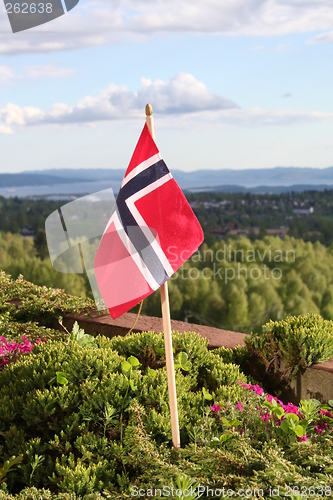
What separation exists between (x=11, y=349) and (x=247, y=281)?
5045cm

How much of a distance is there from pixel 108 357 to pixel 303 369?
4.43 ft

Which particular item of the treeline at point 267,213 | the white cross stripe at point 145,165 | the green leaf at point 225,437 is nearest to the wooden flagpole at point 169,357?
the white cross stripe at point 145,165

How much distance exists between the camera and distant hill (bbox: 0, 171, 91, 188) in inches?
1433

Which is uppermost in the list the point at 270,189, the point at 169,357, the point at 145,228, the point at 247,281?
the point at 145,228

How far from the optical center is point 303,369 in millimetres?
3664

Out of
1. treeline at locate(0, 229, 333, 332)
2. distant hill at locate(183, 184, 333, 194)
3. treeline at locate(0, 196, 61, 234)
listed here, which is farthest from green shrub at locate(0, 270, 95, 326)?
distant hill at locate(183, 184, 333, 194)

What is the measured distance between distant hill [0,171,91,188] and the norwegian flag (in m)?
34.8

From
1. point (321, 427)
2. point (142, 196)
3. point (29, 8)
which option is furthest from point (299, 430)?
point (29, 8)

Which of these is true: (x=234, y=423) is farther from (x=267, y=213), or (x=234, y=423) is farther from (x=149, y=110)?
(x=267, y=213)

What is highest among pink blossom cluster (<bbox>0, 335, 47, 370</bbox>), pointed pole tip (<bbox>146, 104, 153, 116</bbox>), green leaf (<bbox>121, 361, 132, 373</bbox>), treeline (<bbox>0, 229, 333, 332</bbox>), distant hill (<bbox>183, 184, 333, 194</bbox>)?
pointed pole tip (<bbox>146, 104, 153, 116</bbox>)

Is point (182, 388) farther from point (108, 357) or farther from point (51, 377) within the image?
point (51, 377)

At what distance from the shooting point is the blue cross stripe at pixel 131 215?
2607 millimetres

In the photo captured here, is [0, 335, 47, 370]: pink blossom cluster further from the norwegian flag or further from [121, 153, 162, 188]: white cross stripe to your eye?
[121, 153, 162, 188]: white cross stripe

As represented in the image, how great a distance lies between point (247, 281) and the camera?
53625 millimetres
